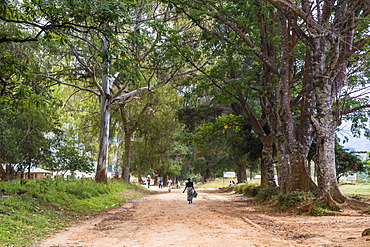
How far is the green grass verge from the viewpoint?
319 inches

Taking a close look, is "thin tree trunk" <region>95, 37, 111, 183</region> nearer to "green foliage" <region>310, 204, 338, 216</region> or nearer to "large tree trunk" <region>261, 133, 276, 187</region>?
"large tree trunk" <region>261, 133, 276, 187</region>

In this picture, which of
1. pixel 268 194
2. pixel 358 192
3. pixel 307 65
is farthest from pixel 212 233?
pixel 358 192

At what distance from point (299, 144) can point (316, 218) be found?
4.71 metres

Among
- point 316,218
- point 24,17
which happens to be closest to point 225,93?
point 316,218

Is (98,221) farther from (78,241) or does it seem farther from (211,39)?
(211,39)

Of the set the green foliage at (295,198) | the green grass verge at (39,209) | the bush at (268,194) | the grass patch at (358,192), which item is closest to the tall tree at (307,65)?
the green foliage at (295,198)

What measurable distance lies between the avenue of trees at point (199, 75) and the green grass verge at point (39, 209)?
307cm

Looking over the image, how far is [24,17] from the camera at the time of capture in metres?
11.0

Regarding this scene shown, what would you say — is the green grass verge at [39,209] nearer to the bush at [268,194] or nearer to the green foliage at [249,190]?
the bush at [268,194]

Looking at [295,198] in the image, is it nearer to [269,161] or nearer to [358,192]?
[269,161]

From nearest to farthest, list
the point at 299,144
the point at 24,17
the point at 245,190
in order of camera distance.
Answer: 1. the point at 24,17
2. the point at 299,144
3. the point at 245,190

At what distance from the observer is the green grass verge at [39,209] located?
8.11m

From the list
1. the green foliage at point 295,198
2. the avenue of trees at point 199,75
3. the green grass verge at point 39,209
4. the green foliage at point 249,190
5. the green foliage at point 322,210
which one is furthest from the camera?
the green foliage at point 249,190

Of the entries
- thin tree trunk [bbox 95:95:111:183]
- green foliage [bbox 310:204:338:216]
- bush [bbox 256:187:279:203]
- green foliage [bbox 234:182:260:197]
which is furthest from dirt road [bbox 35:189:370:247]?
green foliage [bbox 234:182:260:197]
